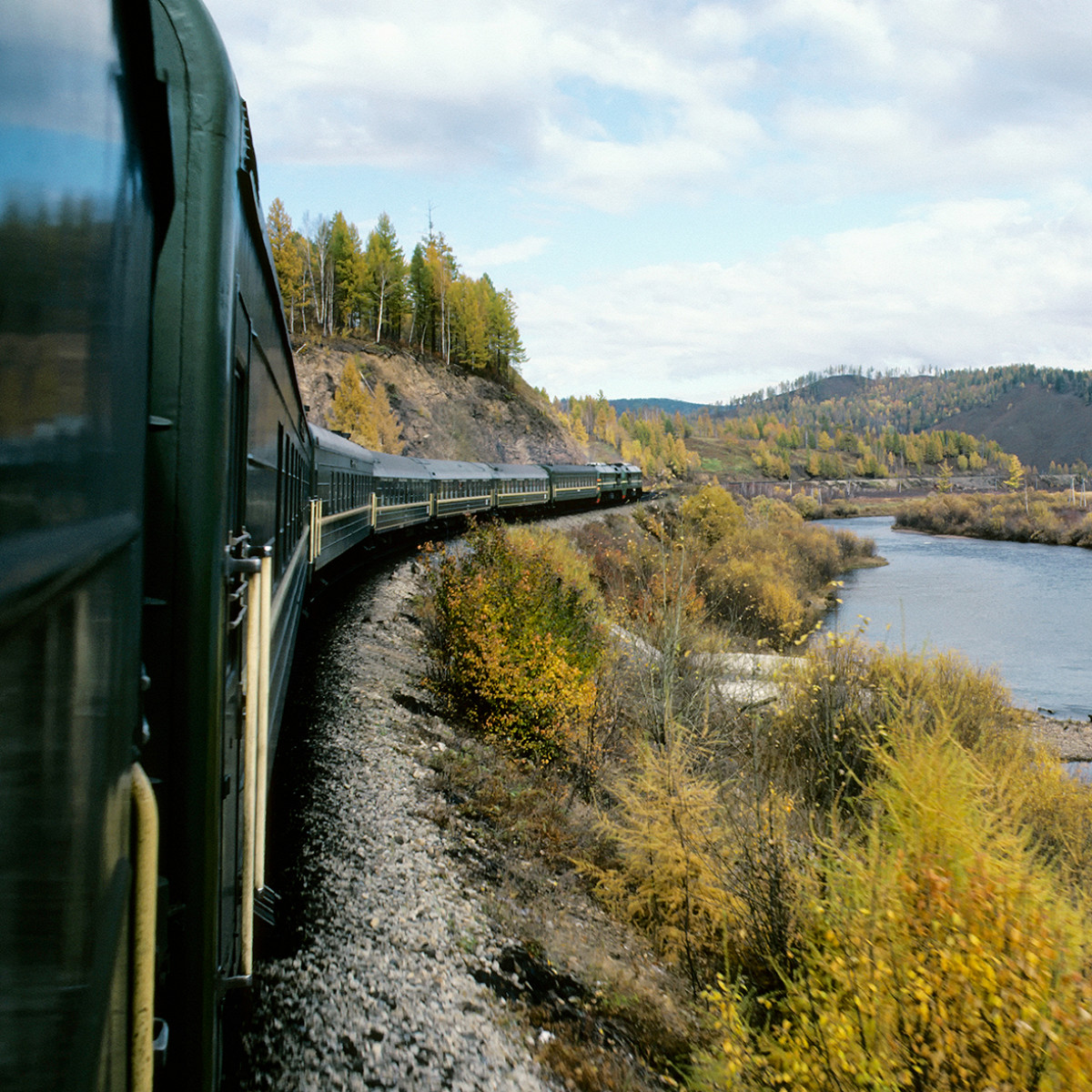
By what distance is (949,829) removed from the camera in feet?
20.1

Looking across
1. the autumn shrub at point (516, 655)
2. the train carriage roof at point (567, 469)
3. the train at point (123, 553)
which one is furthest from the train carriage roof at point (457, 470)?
the train at point (123, 553)

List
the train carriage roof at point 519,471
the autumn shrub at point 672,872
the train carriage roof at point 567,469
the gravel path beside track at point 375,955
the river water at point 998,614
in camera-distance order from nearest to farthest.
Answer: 1. the gravel path beside track at point 375,955
2. the autumn shrub at point 672,872
3. the river water at point 998,614
4. the train carriage roof at point 519,471
5. the train carriage roof at point 567,469

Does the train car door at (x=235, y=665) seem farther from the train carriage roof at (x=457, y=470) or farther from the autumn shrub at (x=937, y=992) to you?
the train carriage roof at (x=457, y=470)

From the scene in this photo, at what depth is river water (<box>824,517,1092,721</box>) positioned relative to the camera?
883 inches

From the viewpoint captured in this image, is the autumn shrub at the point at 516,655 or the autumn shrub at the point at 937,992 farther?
the autumn shrub at the point at 516,655

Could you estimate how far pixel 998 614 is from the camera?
3119cm

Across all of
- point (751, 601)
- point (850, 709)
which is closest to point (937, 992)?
point (850, 709)

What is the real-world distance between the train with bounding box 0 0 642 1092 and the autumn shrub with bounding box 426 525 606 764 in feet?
25.7

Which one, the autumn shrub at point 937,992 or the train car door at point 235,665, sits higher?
the train car door at point 235,665

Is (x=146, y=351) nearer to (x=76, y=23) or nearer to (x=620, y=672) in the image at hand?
(x=76, y=23)

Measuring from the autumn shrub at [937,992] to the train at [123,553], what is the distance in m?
3.62

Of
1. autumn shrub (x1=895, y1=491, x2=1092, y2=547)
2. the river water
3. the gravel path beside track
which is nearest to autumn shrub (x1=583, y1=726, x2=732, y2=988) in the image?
the gravel path beside track

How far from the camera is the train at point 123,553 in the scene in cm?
72

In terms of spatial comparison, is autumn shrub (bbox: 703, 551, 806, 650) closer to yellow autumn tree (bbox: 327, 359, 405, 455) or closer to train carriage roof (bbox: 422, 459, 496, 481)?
train carriage roof (bbox: 422, 459, 496, 481)
